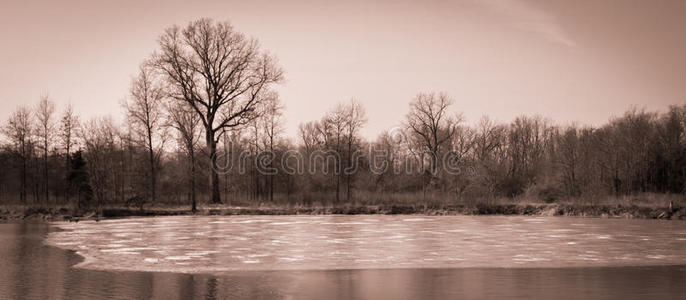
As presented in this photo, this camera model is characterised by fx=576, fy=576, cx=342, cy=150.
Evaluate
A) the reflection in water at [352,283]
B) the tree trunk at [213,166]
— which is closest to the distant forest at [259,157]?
the tree trunk at [213,166]

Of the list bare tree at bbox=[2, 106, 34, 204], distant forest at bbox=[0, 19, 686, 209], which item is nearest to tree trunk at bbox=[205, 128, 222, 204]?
A: distant forest at bbox=[0, 19, 686, 209]

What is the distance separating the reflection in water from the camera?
1082cm

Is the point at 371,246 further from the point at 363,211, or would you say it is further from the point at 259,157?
the point at 259,157

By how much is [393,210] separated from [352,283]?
87.5ft

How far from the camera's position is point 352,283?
12102mm

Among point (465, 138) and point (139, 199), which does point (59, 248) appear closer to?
point (139, 199)

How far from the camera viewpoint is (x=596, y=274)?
13016 millimetres

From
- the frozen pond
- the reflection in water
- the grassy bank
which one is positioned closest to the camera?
the reflection in water

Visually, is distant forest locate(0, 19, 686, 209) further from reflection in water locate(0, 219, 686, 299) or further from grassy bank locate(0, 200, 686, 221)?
reflection in water locate(0, 219, 686, 299)

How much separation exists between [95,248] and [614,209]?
2825cm

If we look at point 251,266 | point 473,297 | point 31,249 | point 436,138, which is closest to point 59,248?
point 31,249

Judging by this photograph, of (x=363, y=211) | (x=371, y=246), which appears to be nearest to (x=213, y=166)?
(x=363, y=211)

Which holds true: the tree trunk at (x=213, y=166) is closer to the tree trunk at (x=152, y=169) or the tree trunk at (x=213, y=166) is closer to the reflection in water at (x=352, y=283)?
the tree trunk at (x=152, y=169)

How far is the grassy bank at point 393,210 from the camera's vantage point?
1312 inches
